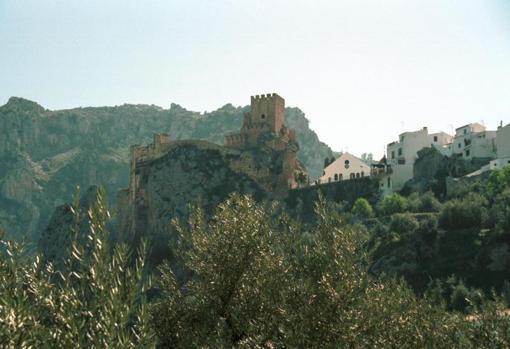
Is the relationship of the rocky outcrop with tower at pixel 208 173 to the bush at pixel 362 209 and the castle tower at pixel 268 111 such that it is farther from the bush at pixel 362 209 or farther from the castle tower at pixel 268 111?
the bush at pixel 362 209

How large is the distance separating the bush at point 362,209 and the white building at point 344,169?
1335 centimetres

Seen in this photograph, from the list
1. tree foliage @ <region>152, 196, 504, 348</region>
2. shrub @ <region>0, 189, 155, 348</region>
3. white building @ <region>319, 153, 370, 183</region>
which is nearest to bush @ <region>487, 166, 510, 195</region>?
white building @ <region>319, 153, 370, 183</region>

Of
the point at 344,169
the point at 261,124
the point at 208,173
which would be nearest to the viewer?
the point at 208,173

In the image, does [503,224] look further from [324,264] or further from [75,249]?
[75,249]

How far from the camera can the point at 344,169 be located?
87000 millimetres

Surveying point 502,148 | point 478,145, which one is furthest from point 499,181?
point 478,145

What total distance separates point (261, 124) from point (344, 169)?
13723mm

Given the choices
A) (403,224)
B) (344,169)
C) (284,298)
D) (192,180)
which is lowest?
(403,224)

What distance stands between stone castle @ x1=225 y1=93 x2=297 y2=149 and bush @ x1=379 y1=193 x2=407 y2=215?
19.8 meters

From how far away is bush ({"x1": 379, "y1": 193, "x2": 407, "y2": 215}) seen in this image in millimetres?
67000

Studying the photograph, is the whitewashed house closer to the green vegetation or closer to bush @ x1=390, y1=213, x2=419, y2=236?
bush @ x1=390, y1=213, x2=419, y2=236

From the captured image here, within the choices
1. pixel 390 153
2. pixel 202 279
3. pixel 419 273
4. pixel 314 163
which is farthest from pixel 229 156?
pixel 314 163

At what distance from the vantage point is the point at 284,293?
16.0m

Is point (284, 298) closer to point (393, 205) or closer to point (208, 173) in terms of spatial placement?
point (393, 205)
